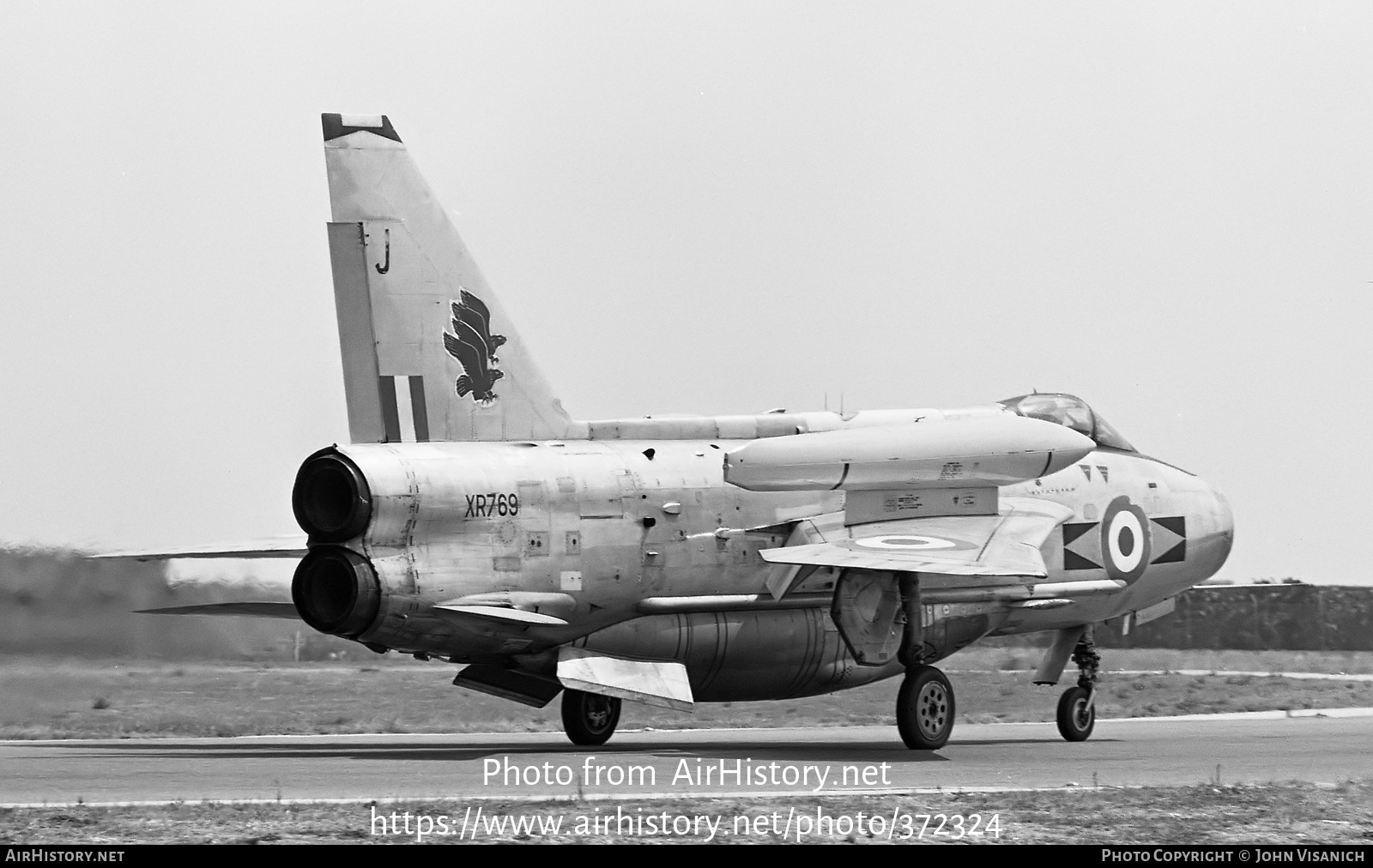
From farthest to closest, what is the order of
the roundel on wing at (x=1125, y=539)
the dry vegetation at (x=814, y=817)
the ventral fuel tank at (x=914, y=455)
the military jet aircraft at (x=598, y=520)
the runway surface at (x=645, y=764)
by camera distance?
the roundel on wing at (x=1125, y=539)
the ventral fuel tank at (x=914, y=455)
the military jet aircraft at (x=598, y=520)
the runway surface at (x=645, y=764)
the dry vegetation at (x=814, y=817)

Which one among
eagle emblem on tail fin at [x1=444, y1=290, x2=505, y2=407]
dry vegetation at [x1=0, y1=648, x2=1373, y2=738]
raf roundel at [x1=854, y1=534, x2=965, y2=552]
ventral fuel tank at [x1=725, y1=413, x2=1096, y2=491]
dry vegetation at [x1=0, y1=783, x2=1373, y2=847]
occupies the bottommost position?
dry vegetation at [x1=0, y1=648, x2=1373, y2=738]

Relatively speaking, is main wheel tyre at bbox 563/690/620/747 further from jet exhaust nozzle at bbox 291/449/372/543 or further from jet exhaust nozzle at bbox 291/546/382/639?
jet exhaust nozzle at bbox 291/449/372/543

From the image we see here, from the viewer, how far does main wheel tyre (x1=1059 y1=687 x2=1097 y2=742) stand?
744 inches

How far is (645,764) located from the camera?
48.4 feet

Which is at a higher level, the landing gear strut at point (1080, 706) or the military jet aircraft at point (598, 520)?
the military jet aircraft at point (598, 520)

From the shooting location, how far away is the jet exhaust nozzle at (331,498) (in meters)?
14.9

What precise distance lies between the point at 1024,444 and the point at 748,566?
295 centimetres

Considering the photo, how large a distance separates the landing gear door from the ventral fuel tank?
0.88 metres

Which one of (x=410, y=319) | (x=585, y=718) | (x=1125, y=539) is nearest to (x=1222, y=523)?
(x=1125, y=539)

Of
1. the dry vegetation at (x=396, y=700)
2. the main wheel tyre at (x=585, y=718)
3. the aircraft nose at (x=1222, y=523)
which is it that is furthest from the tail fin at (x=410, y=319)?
the aircraft nose at (x=1222, y=523)

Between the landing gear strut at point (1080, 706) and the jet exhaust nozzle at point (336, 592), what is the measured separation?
7.82 m

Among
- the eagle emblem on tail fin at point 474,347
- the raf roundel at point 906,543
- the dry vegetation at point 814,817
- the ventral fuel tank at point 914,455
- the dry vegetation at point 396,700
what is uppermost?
the eagle emblem on tail fin at point 474,347

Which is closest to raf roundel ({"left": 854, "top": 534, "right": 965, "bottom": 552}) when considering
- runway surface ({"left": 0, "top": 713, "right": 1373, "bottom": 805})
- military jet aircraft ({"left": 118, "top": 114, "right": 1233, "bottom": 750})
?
military jet aircraft ({"left": 118, "top": 114, "right": 1233, "bottom": 750})

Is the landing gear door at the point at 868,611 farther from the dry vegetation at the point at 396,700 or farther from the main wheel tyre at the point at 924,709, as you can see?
the dry vegetation at the point at 396,700
